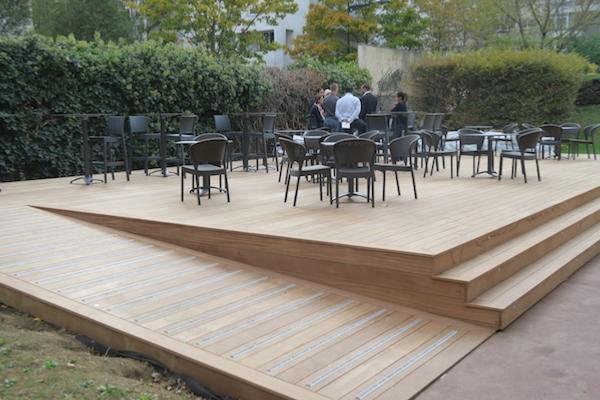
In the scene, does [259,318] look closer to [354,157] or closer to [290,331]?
[290,331]

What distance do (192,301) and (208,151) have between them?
2.72 m

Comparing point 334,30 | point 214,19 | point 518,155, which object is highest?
point 334,30

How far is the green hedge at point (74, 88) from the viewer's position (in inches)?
353

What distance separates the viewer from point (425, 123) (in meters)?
10.7

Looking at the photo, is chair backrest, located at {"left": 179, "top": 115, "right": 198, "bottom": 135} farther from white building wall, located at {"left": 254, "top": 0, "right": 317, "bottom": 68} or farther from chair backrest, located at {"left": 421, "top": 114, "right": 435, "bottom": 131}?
white building wall, located at {"left": 254, "top": 0, "right": 317, "bottom": 68}

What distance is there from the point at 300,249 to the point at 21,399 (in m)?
2.30

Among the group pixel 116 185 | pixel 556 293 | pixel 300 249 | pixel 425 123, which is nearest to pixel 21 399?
pixel 300 249

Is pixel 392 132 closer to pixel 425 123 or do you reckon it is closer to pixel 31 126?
pixel 425 123

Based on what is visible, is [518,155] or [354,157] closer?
[354,157]

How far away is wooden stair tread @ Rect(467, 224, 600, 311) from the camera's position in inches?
160

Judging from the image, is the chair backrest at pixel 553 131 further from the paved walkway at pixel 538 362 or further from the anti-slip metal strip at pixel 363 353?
the anti-slip metal strip at pixel 363 353

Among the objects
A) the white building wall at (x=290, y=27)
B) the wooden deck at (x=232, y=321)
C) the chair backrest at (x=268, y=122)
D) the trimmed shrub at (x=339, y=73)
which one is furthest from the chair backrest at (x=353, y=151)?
the white building wall at (x=290, y=27)

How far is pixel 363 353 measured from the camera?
355 centimetres

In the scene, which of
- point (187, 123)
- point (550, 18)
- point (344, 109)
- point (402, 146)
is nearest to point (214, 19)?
point (344, 109)
